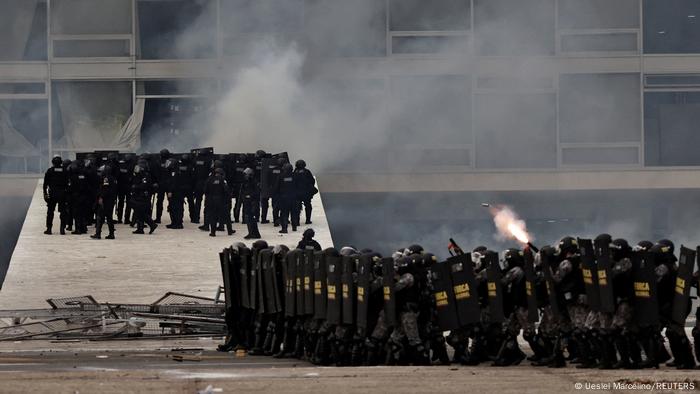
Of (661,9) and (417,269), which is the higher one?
(661,9)

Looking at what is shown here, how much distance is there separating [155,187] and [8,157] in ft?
24.1

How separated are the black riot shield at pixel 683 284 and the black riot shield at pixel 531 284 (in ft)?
5.19

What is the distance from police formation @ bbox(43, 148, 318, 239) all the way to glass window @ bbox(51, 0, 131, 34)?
21.5 ft

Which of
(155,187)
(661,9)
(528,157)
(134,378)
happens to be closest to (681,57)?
(661,9)

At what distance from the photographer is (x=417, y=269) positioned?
61.4 ft

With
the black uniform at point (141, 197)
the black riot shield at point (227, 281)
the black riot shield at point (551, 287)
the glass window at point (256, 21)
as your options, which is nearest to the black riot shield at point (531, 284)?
the black riot shield at point (551, 287)

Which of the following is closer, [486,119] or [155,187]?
[155,187]

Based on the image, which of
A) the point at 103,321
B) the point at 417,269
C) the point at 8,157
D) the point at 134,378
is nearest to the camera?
the point at 134,378

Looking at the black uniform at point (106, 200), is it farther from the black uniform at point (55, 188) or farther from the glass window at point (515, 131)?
the glass window at point (515, 131)

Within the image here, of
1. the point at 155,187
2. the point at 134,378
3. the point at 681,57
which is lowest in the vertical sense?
the point at 134,378

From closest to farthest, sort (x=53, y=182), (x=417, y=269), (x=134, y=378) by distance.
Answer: (x=134, y=378)
(x=417, y=269)
(x=53, y=182)

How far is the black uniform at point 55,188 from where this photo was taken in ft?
96.7

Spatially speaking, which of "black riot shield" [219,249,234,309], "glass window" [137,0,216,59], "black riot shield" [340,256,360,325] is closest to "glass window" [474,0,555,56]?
"glass window" [137,0,216,59]

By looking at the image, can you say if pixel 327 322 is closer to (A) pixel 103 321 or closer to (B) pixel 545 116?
(A) pixel 103 321
